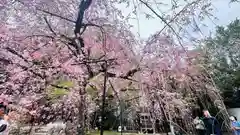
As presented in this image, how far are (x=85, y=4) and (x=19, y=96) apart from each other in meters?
3.12

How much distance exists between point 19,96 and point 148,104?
10.2 ft

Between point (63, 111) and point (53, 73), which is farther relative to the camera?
point (63, 111)

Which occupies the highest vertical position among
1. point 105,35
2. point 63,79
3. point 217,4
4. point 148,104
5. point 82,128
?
point 105,35

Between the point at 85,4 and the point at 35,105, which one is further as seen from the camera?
the point at 35,105

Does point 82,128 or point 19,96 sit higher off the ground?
point 19,96

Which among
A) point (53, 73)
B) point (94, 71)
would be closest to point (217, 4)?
point (94, 71)

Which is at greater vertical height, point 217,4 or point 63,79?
Answer: point 63,79

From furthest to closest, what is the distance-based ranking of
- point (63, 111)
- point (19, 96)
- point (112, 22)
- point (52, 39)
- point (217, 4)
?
point (63, 111) → point (19, 96) → point (52, 39) → point (112, 22) → point (217, 4)

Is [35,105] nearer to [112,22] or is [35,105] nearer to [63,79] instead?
[63,79]

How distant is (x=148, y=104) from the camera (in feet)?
12.5

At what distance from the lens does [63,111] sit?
571 cm

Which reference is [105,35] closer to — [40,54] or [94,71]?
[94,71]

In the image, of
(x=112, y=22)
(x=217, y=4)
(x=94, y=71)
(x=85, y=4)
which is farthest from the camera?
(x=94, y=71)

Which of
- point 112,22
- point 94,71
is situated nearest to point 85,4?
point 112,22
